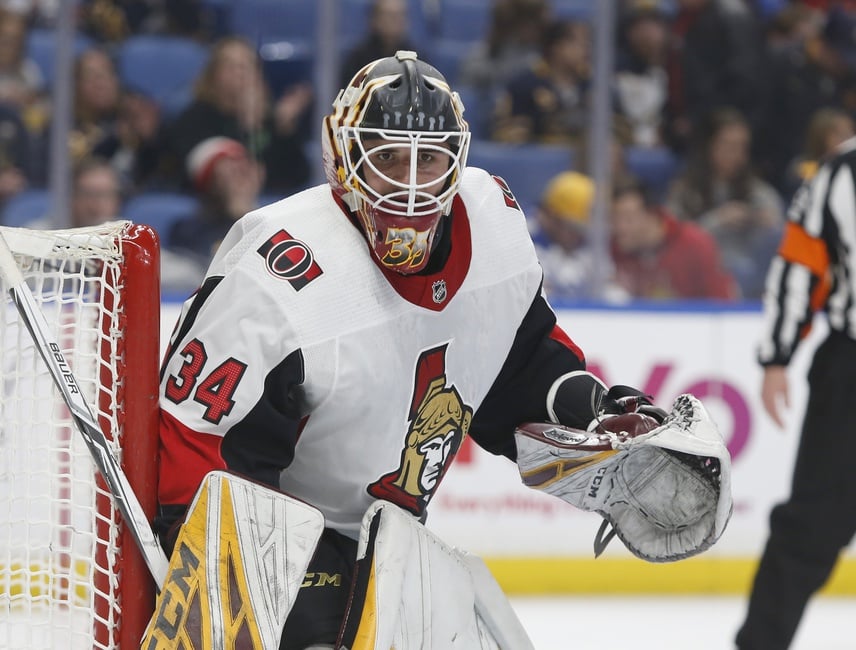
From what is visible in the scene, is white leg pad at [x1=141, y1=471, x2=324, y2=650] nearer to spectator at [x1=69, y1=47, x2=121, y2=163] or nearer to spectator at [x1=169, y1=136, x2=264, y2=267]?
spectator at [x1=169, y1=136, x2=264, y2=267]

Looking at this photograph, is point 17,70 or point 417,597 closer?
point 417,597

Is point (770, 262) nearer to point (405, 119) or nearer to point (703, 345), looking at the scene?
point (703, 345)

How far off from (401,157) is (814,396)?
5.45 feet

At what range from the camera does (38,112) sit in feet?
13.0

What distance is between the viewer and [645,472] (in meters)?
1.88

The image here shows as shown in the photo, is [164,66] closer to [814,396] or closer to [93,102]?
[93,102]

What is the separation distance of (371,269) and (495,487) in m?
2.44

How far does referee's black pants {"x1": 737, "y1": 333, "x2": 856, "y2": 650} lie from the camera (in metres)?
2.98

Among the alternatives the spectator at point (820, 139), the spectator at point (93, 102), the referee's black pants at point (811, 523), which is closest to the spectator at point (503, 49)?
the spectator at point (820, 139)

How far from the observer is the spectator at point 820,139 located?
15.4 ft

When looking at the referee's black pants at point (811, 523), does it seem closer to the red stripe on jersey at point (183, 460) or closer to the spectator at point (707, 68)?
the red stripe on jersey at point (183, 460)

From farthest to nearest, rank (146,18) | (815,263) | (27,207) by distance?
(146,18)
(27,207)
(815,263)

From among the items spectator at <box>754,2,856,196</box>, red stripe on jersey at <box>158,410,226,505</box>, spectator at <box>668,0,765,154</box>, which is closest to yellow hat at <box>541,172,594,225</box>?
spectator at <box>668,0,765,154</box>

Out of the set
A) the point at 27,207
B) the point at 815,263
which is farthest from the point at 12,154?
the point at 815,263
